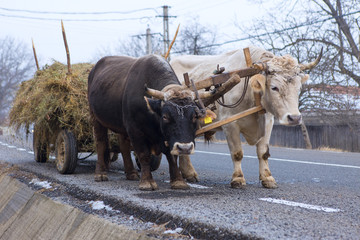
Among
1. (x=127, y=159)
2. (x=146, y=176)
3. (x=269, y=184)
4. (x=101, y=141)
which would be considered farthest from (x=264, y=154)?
(x=101, y=141)

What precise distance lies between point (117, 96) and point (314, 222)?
3809 millimetres

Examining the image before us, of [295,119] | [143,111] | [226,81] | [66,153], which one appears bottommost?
[66,153]

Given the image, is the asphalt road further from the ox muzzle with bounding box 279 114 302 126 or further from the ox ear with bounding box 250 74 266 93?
the ox ear with bounding box 250 74 266 93

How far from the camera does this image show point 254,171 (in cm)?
915

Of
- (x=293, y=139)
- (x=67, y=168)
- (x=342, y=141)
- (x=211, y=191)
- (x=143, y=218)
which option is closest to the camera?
(x=143, y=218)

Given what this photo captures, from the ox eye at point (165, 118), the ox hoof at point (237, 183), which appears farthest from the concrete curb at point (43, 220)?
the ox hoof at point (237, 183)

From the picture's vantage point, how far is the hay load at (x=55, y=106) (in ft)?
26.0

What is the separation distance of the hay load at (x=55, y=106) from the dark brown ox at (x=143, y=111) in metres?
0.42

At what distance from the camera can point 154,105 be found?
5625 mm

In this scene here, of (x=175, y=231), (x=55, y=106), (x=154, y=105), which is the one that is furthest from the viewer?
(x=55, y=106)

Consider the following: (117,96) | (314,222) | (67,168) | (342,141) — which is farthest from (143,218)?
(342,141)

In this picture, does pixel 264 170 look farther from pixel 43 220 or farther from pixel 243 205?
pixel 43 220

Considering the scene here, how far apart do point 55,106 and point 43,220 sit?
3153 millimetres

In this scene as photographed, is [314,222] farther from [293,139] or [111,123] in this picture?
[293,139]
